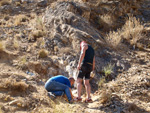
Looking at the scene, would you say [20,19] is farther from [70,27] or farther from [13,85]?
[13,85]

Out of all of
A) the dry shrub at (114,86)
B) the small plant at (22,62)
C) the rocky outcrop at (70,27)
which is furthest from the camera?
the rocky outcrop at (70,27)

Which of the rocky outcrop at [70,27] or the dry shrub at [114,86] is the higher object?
the rocky outcrop at [70,27]

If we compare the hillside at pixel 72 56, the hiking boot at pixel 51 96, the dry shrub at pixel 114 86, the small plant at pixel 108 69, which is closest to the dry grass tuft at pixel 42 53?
the hillside at pixel 72 56

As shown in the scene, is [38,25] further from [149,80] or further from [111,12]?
[149,80]

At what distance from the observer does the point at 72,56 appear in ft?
20.2

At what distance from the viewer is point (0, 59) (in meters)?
5.39

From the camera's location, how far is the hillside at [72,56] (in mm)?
3924

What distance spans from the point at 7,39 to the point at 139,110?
213 inches

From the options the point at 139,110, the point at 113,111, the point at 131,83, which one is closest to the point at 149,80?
the point at 131,83

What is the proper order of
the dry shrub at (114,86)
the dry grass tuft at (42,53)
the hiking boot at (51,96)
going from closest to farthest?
1. the hiking boot at (51,96)
2. the dry shrub at (114,86)
3. the dry grass tuft at (42,53)

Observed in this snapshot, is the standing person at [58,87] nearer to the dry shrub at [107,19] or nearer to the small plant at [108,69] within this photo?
the small plant at [108,69]

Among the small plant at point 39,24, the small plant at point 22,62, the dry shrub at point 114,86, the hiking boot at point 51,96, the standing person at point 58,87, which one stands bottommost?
the dry shrub at point 114,86

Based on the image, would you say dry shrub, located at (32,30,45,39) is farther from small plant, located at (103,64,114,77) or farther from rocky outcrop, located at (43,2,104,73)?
small plant, located at (103,64,114,77)

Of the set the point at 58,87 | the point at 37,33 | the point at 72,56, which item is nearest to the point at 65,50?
the point at 72,56
